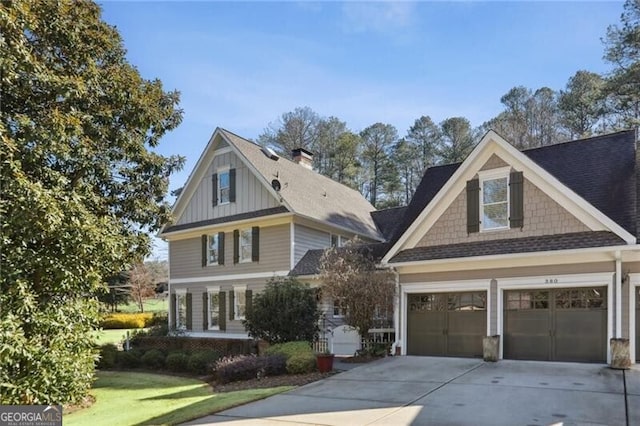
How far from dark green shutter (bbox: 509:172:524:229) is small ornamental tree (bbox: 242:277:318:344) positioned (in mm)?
6616

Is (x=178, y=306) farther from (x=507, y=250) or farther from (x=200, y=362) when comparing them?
(x=507, y=250)

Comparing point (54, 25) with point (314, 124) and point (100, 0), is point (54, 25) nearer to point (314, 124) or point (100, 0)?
point (100, 0)

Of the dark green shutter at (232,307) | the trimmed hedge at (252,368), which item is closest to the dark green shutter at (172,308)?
the dark green shutter at (232,307)

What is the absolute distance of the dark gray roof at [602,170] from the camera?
13.2m

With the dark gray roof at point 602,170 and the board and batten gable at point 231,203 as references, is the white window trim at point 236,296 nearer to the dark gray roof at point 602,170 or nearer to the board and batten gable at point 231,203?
the board and batten gable at point 231,203

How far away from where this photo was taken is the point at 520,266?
13781 mm

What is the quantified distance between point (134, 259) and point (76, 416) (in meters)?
4.65

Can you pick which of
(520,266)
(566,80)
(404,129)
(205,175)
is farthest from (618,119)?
(205,175)

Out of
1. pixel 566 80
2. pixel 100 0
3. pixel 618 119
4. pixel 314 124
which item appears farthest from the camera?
pixel 314 124

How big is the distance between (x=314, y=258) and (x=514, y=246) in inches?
314

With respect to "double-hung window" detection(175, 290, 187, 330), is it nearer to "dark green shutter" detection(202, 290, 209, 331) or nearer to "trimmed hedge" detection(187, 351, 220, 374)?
"dark green shutter" detection(202, 290, 209, 331)

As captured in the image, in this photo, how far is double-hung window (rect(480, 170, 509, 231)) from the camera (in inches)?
572

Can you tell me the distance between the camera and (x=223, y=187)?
73.0 ft

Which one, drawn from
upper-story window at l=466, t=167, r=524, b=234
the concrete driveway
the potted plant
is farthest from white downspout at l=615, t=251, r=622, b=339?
the potted plant
